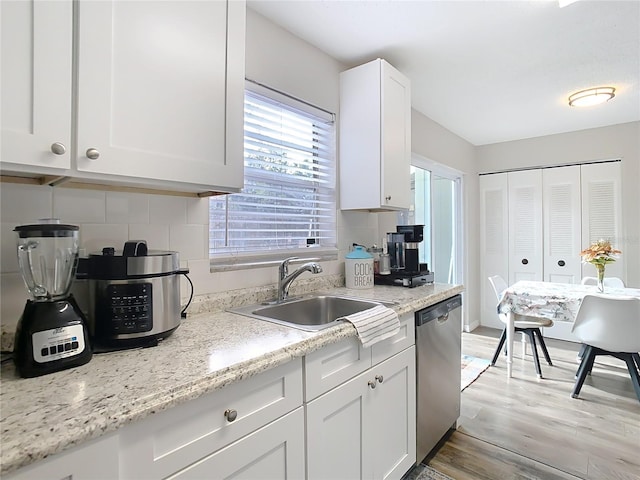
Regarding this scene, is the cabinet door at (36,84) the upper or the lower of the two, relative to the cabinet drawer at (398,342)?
upper

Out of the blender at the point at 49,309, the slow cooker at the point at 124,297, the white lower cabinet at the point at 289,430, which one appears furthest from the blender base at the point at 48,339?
the white lower cabinet at the point at 289,430

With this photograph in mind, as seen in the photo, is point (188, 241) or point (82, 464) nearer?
point (82, 464)

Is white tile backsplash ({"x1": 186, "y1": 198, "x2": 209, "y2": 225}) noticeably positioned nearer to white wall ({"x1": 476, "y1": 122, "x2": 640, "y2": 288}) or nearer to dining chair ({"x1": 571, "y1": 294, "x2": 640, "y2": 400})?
dining chair ({"x1": 571, "y1": 294, "x2": 640, "y2": 400})

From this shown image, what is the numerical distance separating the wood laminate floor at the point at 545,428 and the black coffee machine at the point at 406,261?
1.00m

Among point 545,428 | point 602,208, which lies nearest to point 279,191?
point 545,428

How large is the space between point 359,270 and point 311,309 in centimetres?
46

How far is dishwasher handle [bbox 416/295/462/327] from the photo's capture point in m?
1.79

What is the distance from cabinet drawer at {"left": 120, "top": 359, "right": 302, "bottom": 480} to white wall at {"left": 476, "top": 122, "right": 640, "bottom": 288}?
426cm

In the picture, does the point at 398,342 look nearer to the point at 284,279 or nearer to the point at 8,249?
the point at 284,279

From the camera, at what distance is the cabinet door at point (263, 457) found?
0.88 metres

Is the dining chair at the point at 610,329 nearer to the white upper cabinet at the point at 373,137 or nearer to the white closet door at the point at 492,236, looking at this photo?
the white upper cabinet at the point at 373,137

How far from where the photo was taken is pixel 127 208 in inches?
51.3

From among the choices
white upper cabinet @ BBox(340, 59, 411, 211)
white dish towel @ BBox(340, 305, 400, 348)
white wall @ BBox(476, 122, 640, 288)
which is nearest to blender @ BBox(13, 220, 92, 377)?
white dish towel @ BBox(340, 305, 400, 348)

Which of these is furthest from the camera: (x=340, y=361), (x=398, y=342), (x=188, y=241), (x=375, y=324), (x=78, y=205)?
(x=398, y=342)
